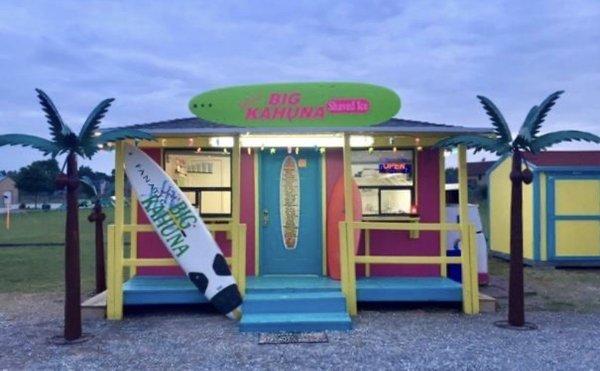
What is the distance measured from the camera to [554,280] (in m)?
11.8

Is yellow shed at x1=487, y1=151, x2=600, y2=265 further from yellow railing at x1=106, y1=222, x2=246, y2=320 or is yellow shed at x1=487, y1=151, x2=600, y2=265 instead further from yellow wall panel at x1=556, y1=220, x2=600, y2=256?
yellow railing at x1=106, y1=222, x2=246, y2=320

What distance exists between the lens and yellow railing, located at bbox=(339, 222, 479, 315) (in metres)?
7.96

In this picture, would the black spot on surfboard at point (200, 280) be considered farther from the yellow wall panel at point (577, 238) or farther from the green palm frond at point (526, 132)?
the yellow wall panel at point (577, 238)

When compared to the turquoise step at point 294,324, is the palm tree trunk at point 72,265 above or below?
above

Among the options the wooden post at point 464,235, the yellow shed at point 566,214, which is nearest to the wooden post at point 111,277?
the wooden post at point 464,235

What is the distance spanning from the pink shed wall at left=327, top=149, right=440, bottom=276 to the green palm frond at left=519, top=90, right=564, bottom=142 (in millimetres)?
2201

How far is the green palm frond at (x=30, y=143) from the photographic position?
685 cm

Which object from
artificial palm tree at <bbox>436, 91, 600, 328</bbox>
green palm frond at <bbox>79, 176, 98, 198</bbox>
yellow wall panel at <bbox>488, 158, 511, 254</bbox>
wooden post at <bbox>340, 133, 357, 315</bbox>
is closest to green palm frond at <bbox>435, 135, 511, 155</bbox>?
artificial palm tree at <bbox>436, 91, 600, 328</bbox>

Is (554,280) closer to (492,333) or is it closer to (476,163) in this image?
(492,333)

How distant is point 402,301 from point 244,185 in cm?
287

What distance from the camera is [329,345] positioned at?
6.55 metres

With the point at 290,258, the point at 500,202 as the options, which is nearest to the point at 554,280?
the point at 500,202

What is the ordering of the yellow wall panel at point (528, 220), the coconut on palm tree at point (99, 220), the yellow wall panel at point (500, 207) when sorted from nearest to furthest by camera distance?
the coconut on palm tree at point (99, 220) → the yellow wall panel at point (528, 220) → the yellow wall panel at point (500, 207)

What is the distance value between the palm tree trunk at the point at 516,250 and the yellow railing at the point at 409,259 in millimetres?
810
